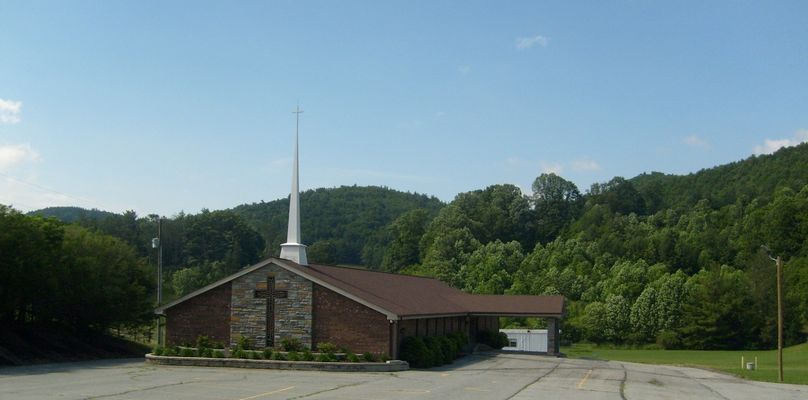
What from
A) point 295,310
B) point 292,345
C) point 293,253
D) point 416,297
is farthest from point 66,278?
point 416,297

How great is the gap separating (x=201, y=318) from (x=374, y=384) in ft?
39.8

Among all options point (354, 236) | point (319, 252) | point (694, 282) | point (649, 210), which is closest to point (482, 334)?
point (694, 282)

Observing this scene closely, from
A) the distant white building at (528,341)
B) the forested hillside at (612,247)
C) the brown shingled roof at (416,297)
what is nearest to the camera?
the brown shingled roof at (416,297)

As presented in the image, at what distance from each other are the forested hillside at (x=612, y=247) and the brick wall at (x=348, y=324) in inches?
1367

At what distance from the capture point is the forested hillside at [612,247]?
71.5 m

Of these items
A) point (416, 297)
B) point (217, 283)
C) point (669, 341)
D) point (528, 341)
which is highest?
point (217, 283)

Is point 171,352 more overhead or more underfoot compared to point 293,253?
more underfoot

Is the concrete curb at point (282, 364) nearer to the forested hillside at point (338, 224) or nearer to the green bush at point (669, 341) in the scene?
the green bush at point (669, 341)

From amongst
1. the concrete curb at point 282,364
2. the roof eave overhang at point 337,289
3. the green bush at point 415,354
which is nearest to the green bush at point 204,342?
the concrete curb at point 282,364

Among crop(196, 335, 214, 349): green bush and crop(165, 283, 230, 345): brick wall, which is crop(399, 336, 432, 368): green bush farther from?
crop(196, 335, 214, 349): green bush

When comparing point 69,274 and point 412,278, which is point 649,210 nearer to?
point 412,278

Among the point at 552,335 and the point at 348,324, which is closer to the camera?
the point at 348,324

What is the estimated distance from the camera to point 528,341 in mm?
52906

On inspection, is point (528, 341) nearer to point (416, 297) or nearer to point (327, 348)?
point (416, 297)
